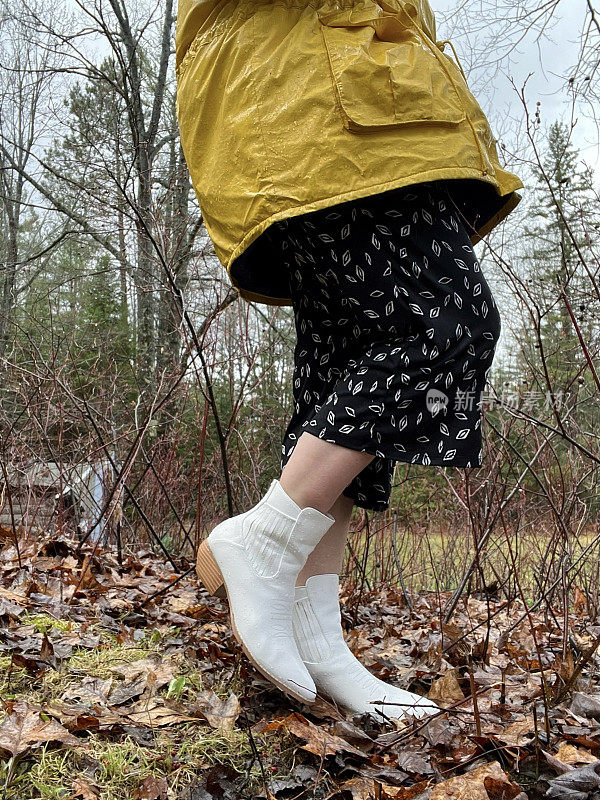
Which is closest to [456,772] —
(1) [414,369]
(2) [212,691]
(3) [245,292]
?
(2) [212,691]

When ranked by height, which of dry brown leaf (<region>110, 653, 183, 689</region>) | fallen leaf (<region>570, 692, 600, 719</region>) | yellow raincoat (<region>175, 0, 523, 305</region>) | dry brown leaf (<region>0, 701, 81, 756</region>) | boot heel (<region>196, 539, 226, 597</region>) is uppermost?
yellow raincoat (<region>175, 0, 523, 305</region>)

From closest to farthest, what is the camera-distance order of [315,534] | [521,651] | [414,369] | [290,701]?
[414,369] → [315,534] → [290,701] → [521,651]

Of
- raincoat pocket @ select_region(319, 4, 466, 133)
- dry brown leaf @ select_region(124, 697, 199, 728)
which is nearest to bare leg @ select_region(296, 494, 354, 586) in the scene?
dry brown leaf @ select_region(124, 697, 199, 728)

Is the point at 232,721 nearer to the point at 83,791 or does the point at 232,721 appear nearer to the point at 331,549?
the point at 83,791

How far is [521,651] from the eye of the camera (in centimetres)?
202

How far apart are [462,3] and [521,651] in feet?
12.0

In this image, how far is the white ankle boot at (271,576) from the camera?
1352 millimetres

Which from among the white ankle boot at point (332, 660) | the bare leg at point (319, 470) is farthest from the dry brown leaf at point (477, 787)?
the bare leg at point (319, 470)

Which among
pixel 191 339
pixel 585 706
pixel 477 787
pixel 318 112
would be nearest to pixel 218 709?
pixel 477 787

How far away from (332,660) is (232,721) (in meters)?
0.30

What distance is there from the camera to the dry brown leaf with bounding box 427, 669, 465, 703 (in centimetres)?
155

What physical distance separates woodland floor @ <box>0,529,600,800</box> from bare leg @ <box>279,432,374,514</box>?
0.43 metres

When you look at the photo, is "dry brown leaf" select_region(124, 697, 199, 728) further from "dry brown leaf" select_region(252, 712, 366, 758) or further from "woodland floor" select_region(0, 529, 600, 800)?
"dry brown leaf" select_region(252, 712, 366, 758)

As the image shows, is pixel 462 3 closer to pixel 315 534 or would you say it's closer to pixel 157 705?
pixel 315 534
